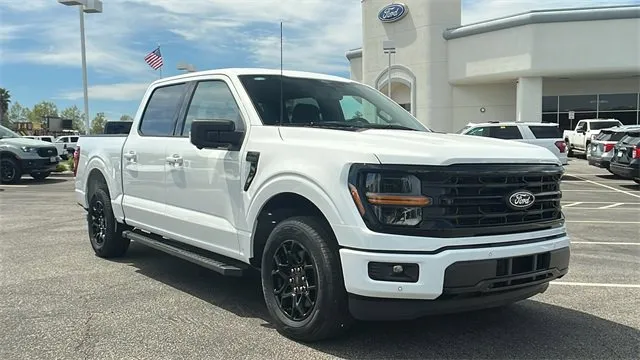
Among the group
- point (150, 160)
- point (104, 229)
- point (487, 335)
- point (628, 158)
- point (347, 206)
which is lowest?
point (487, 335)

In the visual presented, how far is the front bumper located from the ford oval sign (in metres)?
34.7

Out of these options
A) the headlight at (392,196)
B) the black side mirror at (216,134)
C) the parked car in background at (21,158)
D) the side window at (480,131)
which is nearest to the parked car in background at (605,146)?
the side window at (480,131)

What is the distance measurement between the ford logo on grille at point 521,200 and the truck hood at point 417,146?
215 mm

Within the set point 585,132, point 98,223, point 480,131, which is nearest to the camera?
point 98,223

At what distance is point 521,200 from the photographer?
3834 mm

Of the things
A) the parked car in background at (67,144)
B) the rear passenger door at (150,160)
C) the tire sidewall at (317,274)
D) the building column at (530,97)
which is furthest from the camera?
the building column at (530,97)

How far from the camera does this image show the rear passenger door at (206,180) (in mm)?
4703

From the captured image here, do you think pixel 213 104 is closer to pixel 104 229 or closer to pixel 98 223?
pixel 104 229

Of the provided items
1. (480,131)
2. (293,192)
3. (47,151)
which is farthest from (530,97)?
(293,192)

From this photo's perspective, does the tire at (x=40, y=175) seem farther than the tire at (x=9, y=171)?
Yes

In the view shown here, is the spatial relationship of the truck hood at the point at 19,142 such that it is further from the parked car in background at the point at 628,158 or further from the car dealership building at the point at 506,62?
the car dealership building at the point at 506,62

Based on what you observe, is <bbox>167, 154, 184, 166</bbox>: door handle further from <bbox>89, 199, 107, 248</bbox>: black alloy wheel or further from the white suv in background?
the white suv in background

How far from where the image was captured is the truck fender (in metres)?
3.76

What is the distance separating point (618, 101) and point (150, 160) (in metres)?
33.2
